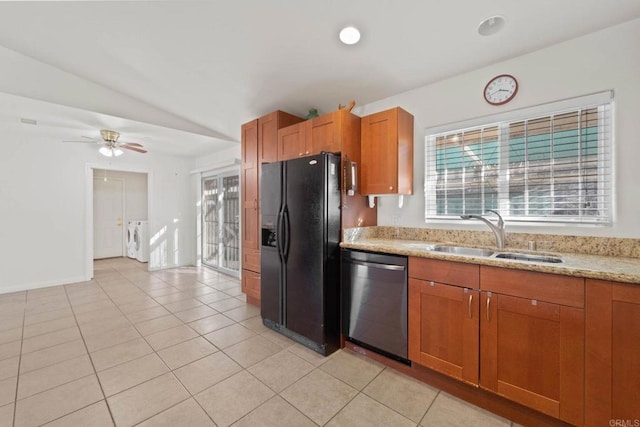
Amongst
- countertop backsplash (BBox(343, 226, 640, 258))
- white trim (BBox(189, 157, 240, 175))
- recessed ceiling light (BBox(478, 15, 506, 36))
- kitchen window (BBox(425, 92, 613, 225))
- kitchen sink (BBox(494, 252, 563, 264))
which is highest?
recessed ceiling light (BBox(478, 15, 506, 36))

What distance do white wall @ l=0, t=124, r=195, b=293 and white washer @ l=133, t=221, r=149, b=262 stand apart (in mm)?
1429

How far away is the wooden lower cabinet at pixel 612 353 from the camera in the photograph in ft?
4.07

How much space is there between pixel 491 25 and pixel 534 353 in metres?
2.18

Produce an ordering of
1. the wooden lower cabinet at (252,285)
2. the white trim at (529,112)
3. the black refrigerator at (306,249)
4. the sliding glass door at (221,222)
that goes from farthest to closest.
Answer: the sliding glass door at (221,222)
the wooden lower cabinet at (252,285)
the black refrigerator at (306,249)
the white trim at (529,112)

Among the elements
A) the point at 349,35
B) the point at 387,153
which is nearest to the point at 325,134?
the point at 387,153

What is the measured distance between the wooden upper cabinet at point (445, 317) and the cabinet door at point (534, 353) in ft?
0.22

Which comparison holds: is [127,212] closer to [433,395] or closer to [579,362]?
[433,395]

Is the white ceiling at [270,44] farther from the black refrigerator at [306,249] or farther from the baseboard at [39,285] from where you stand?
the baseboard at [39,285]

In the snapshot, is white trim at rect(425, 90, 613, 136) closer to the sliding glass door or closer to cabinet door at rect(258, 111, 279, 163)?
cabinet door at rect(258, 111, 279, 163)

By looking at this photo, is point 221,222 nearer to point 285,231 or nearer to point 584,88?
point 285,231

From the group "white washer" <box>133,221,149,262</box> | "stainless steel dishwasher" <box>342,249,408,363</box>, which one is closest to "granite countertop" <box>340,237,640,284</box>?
"stainless steel dishwasher" <box>342,249,408,363</box>

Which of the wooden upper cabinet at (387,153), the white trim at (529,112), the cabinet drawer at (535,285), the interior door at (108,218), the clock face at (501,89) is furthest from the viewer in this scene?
the interior door at (108,218)

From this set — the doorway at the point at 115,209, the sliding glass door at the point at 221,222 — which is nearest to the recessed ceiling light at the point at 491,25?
the sliding glass door at the point at 221,222

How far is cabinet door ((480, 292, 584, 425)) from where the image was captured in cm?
137
